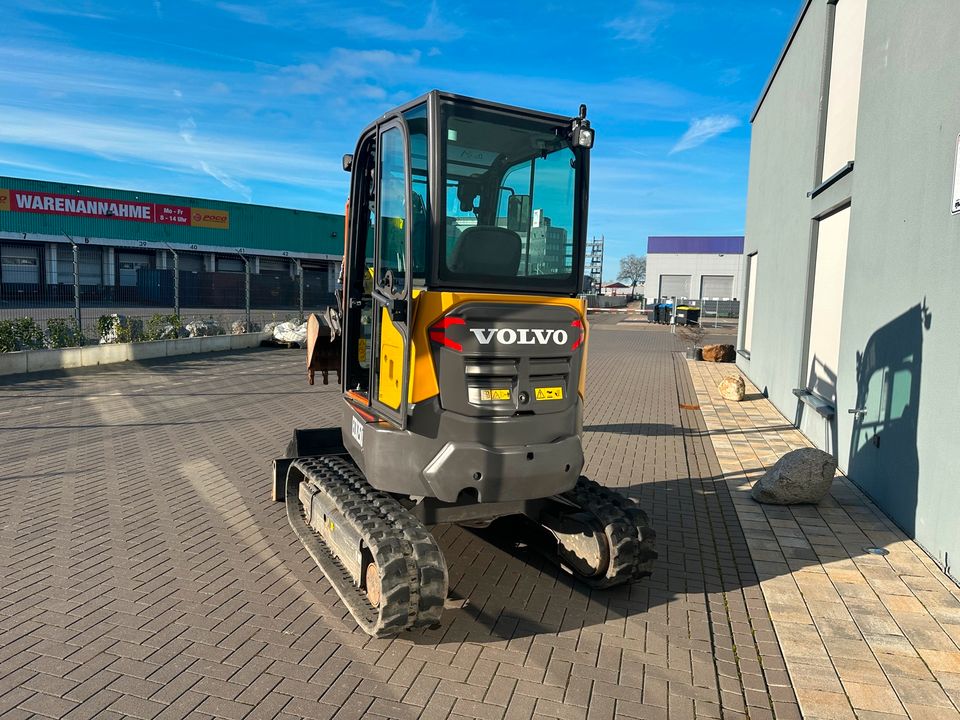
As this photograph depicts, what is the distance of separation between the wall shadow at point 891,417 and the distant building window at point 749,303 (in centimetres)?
989

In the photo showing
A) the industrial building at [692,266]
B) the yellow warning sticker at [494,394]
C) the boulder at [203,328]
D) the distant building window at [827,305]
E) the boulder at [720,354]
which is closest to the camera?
the yellow warning sticker at [494,394]

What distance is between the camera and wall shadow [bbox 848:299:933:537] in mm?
5652

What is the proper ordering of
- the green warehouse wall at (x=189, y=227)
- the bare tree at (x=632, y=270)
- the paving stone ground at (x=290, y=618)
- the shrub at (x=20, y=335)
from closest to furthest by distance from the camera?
1. the paving stone ground at (x=290, y=618)
2. the shrub at (x=20, y=335)
3. the green warehouse wall at (x=189, y=227)
4. the bare tree at (x=632, y=270)

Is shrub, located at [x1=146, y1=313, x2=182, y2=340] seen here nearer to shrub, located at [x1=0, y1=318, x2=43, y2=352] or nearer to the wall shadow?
shrub, located at [x1=0, y1=318, x2=43, y2=352]

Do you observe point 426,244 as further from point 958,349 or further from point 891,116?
point 891,116

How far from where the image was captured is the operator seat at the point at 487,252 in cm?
392

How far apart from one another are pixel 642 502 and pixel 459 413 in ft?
10.8

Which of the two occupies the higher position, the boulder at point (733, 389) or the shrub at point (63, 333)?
the shrub at point (63, 333)

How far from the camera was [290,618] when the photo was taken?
4.10 meters

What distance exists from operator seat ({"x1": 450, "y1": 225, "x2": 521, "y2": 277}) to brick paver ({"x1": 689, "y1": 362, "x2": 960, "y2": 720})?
2747mm

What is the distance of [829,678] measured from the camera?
11.9 ft

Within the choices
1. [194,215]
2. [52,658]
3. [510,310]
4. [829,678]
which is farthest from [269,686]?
[194,215]

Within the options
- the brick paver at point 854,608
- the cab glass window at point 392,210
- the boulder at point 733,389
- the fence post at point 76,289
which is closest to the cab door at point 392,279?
the cab glass window at point 392,210

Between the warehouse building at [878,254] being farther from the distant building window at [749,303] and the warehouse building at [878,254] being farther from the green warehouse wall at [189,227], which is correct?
the green warehouse wall at [189,227]
